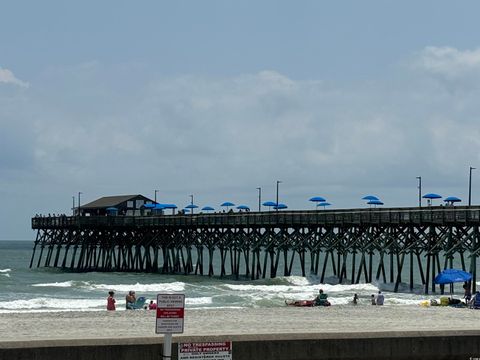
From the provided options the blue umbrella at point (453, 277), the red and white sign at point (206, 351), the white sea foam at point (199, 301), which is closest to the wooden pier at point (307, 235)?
the blue umbrella at point (453, 277)

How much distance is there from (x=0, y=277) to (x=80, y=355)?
64.1m

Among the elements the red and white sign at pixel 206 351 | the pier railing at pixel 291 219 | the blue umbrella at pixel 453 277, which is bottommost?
the red and white sign at pixel 206 351

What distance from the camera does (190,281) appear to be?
220 ft

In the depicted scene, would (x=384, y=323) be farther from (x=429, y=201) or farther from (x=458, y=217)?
(x=429, y=201)

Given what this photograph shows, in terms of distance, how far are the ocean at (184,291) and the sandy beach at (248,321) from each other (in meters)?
17.0

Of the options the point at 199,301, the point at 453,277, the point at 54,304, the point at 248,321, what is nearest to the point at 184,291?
the point at 199,301

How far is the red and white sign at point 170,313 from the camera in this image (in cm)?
1224

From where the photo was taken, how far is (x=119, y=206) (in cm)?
8500

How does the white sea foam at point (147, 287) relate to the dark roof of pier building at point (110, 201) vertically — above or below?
below

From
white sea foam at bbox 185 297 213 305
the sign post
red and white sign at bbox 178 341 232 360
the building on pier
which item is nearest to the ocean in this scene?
white sea foam at bbox 185 297 213 305

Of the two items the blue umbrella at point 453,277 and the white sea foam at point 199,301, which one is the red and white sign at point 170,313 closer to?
the blue umbrella at point 453,277

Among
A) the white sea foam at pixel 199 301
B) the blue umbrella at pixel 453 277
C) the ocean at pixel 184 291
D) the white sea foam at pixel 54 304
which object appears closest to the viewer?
the blue umbrella at pixel 453 277

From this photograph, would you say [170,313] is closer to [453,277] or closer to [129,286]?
[453,277]

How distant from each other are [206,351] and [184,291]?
42.3 m
